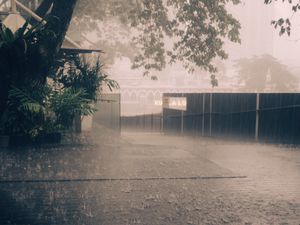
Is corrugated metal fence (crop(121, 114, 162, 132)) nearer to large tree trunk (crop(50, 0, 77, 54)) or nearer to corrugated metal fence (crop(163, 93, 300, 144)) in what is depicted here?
corrugated metal fence (crop(163, 93, 300, 144))

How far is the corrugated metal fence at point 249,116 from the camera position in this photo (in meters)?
13.0

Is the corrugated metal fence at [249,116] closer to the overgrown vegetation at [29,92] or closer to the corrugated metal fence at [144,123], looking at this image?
the overgrown vegetation at [29,92]

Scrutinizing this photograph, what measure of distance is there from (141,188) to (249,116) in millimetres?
8778


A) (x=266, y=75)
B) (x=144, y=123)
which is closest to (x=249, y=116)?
(x=144, y=123)

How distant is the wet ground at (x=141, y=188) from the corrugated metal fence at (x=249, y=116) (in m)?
3.90

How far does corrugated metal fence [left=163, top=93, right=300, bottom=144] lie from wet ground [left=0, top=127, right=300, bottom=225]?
3.90m

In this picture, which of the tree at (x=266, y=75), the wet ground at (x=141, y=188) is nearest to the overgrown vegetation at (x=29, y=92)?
the wet ground at (x=141, y=188)

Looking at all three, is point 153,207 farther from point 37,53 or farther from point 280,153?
point 280,153

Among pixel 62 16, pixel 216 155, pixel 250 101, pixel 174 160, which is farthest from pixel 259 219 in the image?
pixel 250 101

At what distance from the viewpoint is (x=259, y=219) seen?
15.9ft

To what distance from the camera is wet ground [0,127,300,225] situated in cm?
478

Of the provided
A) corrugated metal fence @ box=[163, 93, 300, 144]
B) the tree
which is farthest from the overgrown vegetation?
the tree

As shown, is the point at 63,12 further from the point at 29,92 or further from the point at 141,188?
the point at 141,188

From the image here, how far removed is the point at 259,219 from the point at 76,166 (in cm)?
373
